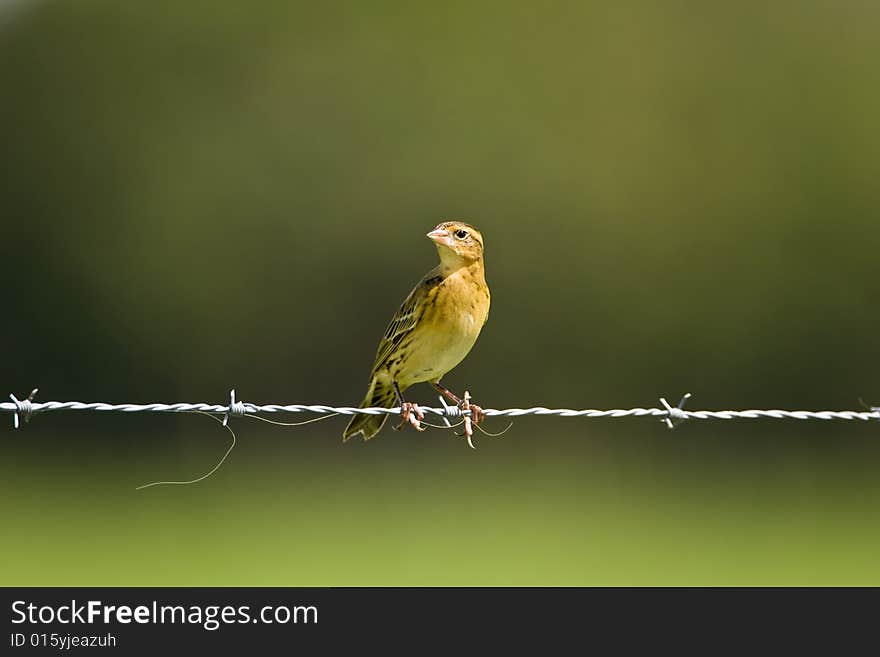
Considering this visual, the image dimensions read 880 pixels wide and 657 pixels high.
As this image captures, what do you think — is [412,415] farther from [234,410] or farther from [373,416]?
[234,410]

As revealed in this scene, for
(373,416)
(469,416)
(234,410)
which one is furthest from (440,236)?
(234,410)

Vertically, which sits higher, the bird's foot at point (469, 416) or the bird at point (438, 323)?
the bird at point (438, 323)

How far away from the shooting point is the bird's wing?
293 inches

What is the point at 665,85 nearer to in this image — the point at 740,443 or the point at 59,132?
the point at 740,443

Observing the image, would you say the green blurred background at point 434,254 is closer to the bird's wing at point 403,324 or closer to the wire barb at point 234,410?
the bird's wing at point 403,324

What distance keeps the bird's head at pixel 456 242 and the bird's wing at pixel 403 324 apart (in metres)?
0.17

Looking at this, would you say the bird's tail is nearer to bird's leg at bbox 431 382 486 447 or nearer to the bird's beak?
bird's leg at bbox 431 382 486 447

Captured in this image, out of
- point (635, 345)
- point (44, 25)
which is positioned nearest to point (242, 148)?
point (44, 25)

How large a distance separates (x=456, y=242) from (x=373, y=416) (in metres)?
1.05

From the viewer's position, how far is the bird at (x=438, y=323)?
741cm

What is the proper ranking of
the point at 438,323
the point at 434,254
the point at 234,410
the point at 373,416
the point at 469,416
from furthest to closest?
the point at 434,254
the point at 373,416
the point at 438,323
the point at 469,416
the point at 234,410

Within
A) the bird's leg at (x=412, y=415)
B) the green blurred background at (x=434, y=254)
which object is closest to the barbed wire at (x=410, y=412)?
the bird's leg at (x=412, y=415)

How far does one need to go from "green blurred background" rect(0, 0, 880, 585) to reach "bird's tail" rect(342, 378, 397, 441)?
12.4 metres

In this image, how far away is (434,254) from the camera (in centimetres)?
2591
